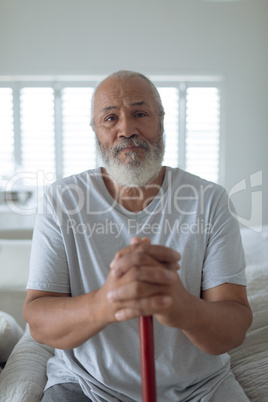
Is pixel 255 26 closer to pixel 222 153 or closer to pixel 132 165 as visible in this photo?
pixel 222 153

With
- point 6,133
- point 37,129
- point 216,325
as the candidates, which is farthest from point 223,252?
point 6,133

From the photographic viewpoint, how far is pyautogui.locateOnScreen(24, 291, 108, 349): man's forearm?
2.73ft

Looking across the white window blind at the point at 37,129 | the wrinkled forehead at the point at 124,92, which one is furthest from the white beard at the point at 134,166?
the white window blind at the point at 37,129

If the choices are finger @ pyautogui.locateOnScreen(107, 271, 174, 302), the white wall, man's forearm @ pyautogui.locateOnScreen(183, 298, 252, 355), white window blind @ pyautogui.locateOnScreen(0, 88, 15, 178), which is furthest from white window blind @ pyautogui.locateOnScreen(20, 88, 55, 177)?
finger @ pyautogui.locateOnScreen(107, 271, 174, 302)

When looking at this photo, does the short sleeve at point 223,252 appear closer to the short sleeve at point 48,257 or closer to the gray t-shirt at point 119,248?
the gray t-shirt at point 119,248

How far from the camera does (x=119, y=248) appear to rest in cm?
105

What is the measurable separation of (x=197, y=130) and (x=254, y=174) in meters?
0.71

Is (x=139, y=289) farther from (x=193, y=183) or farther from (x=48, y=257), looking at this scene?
(x=193, y=183)

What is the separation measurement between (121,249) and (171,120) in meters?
3.13

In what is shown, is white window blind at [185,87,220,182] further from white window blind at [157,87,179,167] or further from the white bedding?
the white bedding

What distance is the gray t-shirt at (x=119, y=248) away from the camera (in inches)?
38.4

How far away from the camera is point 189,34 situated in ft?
12.0
